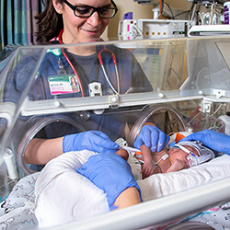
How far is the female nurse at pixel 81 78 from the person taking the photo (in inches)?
33.3

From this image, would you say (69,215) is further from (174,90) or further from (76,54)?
(174,90)

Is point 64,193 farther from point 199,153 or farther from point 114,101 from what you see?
point 199,153

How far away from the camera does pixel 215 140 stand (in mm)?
1111

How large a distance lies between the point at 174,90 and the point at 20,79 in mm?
736

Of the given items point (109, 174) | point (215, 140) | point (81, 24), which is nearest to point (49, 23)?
point (81, 24)

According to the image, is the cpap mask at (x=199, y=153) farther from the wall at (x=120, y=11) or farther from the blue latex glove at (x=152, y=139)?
the wall at (x=120, y=11)

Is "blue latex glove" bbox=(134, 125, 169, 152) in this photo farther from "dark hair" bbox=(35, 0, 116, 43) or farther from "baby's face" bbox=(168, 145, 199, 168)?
"dark hair" bbox=(35, 0, 116, 43)

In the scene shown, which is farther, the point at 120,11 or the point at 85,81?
the point at 120,11

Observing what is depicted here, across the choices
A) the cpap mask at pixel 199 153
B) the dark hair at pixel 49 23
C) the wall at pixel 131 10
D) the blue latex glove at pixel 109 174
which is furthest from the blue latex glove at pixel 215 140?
the wall at pixel 131 10

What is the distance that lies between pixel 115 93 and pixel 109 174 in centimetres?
45

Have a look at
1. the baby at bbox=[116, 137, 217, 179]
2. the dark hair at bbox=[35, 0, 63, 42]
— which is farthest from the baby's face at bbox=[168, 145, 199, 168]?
the dark hair at bbox=[35, 0, 63, 42]

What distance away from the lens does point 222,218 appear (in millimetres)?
813

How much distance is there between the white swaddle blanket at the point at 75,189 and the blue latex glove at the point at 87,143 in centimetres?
3

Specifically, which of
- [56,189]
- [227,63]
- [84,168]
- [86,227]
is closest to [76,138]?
[84,168]
